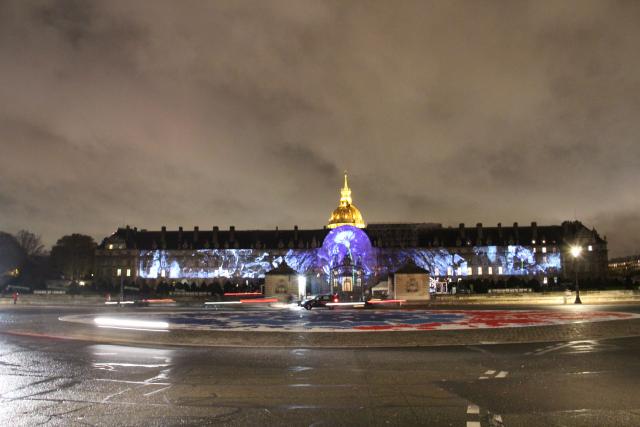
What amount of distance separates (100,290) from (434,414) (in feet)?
248

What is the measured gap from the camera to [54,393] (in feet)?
38.2

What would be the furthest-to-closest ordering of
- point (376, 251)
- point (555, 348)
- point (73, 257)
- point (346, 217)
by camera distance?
point (346, 217), point (73, 257), point (376, 251), point (555, 348)

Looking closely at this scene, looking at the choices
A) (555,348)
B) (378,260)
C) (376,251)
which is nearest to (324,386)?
(555,348)

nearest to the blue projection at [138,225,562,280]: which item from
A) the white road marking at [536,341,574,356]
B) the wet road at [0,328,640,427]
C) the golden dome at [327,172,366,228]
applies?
the golden dome at [327,172,366,228]

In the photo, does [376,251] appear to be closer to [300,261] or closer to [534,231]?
[300,261]

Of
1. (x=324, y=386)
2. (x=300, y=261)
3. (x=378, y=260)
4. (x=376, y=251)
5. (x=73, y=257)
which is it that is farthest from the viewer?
(x=73, y=257)

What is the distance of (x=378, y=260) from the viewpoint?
13225 centimetres

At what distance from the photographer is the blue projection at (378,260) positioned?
452 ft

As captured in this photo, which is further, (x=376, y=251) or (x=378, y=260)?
(x=376, y=251)

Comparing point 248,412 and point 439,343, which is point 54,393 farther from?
point 439,343

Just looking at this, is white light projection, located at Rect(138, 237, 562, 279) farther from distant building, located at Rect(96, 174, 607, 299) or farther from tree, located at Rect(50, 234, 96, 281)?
tree, located at Rect(50, 234, 96, 281)

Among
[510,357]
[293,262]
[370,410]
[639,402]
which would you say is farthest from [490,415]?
[293,262]

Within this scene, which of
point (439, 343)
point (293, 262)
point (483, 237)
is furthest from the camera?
point (483, 237)

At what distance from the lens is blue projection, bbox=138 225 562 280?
452 feet
